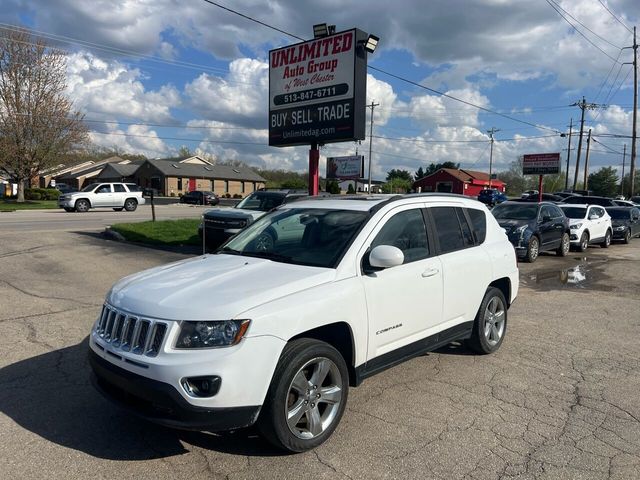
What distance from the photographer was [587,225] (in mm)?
17391

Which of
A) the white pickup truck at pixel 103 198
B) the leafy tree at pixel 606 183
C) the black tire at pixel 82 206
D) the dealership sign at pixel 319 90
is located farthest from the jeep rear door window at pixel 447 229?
the leafy tree at pixel 606 183

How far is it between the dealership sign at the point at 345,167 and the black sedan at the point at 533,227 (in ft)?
129

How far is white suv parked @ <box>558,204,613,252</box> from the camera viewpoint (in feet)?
56.1

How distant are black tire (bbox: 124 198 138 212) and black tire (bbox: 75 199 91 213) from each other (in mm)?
2316

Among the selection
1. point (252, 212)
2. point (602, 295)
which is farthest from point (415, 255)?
point (252, 212)

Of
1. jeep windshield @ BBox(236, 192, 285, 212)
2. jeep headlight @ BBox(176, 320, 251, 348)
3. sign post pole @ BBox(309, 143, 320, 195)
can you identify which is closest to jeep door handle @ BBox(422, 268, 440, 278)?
jeep headlight @ BBox(176, 320, 251, 348)

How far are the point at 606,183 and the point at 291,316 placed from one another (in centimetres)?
9390

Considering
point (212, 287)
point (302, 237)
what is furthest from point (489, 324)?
point (212, 287)

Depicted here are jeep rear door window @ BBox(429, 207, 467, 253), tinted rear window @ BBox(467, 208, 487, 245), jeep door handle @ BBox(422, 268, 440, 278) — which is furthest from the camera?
tinted rear window @ BBox(467, 208, 487, 245)

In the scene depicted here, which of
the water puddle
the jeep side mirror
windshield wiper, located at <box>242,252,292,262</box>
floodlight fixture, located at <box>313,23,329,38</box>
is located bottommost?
the water puddle

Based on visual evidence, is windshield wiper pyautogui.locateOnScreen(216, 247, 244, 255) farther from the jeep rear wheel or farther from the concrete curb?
the jeep rear wheel

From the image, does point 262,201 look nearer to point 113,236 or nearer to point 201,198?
point 113,236

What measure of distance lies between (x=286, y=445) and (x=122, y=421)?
1408mm

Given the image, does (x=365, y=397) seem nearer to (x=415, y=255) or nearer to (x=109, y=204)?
(x=415, y=255)
